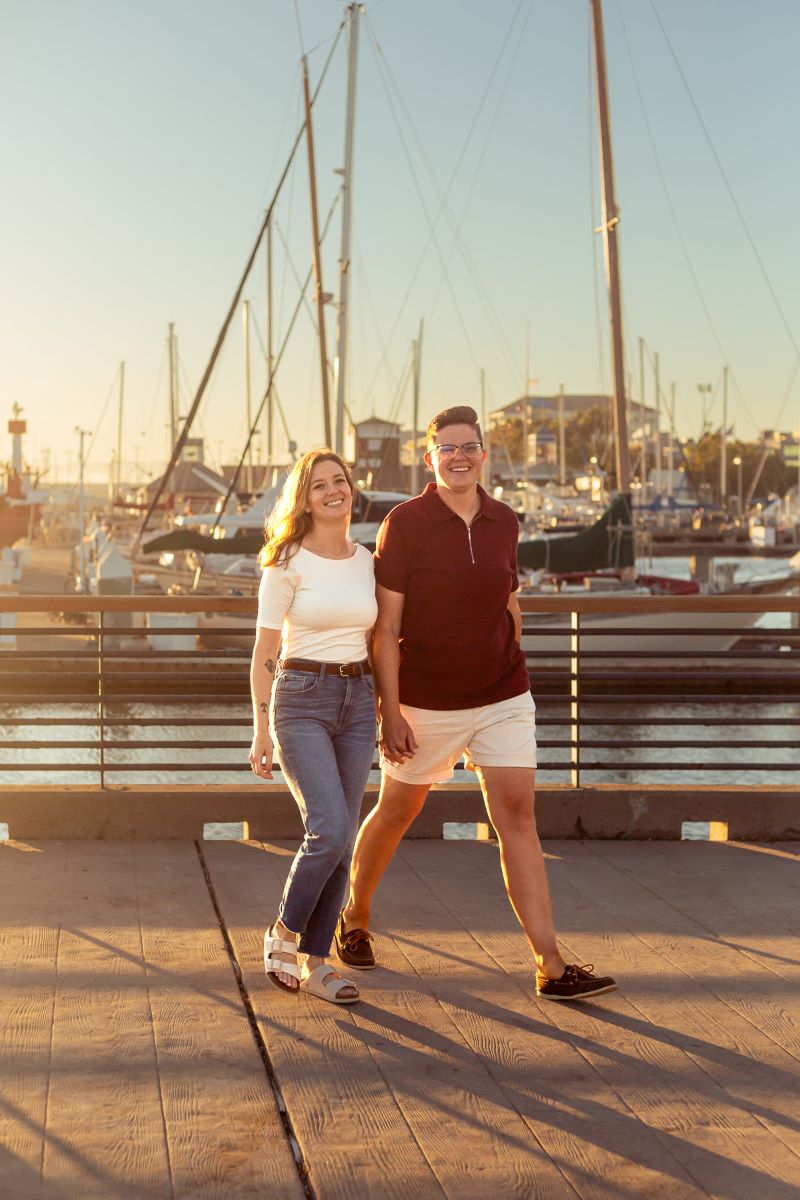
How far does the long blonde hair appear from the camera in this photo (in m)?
5.03

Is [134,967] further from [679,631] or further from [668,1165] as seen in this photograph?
[679,631]

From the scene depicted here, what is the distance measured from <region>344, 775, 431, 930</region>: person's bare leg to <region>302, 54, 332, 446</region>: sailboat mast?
2466 cm

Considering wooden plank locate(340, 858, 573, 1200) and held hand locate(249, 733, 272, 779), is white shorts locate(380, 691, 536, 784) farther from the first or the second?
wooden plank locate(340, 858, 573, 1200)

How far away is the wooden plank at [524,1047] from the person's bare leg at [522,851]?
0.86 ft

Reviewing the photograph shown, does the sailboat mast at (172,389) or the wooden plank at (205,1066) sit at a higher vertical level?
the sailboat mast at (172,389)

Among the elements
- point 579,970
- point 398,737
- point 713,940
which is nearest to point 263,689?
point 398,737

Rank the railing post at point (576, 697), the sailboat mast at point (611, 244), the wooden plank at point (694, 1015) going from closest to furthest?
the wooden plank at point (694, 1015)
the railing post at point (576, 697)
the sailboat mast at point (611, 244)

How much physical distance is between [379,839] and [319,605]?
997mm

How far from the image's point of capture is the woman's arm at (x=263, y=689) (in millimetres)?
5004

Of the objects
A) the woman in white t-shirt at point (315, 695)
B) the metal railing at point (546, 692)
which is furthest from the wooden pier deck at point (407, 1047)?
the metal railing at point (546, 692)

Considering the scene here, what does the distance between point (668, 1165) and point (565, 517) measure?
219 ft

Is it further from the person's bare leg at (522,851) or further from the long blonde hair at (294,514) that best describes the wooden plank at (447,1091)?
the long blonde hair at (294,514)

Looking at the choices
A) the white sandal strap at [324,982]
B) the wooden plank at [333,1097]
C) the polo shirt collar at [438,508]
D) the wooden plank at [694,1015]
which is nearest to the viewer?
the wooden plank at [333,1097]

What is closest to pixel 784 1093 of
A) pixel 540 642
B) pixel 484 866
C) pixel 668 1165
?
pixel 668 1165
